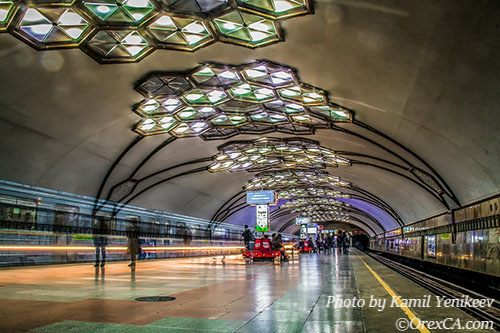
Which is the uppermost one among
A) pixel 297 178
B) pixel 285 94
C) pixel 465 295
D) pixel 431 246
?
pixel 285 94

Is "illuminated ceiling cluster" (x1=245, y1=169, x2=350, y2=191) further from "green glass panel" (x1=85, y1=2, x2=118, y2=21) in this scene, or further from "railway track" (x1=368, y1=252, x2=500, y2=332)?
"green glass panel" (x1=85, y1=2, x2=118, y2=21)

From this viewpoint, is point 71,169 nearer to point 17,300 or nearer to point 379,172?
point 17,300

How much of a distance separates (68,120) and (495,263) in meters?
20.3

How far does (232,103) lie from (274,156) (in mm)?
13697

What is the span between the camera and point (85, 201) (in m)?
27.3

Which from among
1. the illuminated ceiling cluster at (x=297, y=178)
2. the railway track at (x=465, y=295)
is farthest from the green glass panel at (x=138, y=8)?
the illuminated ceiling cluster at (x=297, y=178)

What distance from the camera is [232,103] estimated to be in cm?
2377

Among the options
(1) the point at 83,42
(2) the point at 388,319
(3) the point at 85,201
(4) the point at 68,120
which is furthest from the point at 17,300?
(3) the point at 85,201

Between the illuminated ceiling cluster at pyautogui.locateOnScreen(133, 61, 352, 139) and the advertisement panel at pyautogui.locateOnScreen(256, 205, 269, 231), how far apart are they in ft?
22.9

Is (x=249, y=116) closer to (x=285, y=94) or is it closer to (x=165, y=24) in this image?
(x=285, y=94)

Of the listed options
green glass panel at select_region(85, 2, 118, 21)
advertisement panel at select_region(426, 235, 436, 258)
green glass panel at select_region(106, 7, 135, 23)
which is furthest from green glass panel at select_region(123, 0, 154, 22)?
advertisement panel at select_region(426, 235, 436, 258)

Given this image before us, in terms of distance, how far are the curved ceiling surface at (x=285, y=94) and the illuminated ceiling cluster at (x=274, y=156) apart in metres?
1.08

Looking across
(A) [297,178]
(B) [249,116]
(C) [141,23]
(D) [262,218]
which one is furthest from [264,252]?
(A) [297,178]

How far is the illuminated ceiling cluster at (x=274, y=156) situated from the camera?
1243 inches
